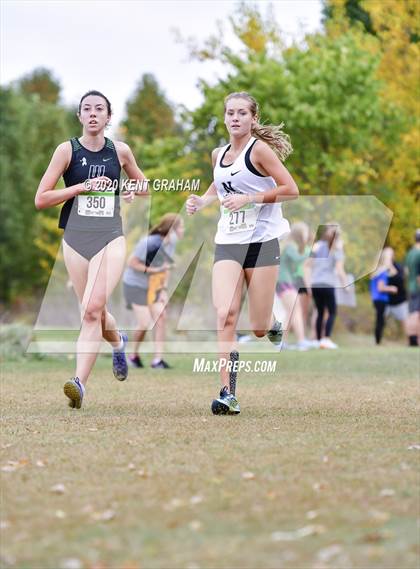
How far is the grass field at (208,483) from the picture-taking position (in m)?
4.80

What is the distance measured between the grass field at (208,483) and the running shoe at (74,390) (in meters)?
0.12

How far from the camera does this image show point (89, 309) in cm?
975

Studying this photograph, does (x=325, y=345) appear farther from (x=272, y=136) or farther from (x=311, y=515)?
(x=311, y=515)

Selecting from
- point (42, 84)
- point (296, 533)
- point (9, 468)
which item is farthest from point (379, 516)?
point (42, 84)

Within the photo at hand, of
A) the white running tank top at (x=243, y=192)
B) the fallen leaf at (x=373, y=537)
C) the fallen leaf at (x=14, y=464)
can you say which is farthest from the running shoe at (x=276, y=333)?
the fallen leaf at (x=373, y=537)

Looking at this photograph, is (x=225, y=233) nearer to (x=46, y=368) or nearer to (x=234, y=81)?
(x=46, y=368)

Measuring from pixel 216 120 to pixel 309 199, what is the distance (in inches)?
252

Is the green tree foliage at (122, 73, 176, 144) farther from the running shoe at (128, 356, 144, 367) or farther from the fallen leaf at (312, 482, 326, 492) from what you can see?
the fallen leaf at (312, 482, 326, 492)

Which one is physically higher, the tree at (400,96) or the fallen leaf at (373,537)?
the tree at (400,96)

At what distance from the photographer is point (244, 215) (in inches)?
371

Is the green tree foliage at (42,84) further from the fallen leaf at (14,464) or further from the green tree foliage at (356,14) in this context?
the fallen leaf at (14,464)

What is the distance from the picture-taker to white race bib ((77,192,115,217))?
9.73 meters

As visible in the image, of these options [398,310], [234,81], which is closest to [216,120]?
[234,81]

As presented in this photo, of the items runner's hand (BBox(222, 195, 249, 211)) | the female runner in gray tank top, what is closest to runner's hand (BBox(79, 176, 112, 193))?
the female runner in gray tank top
